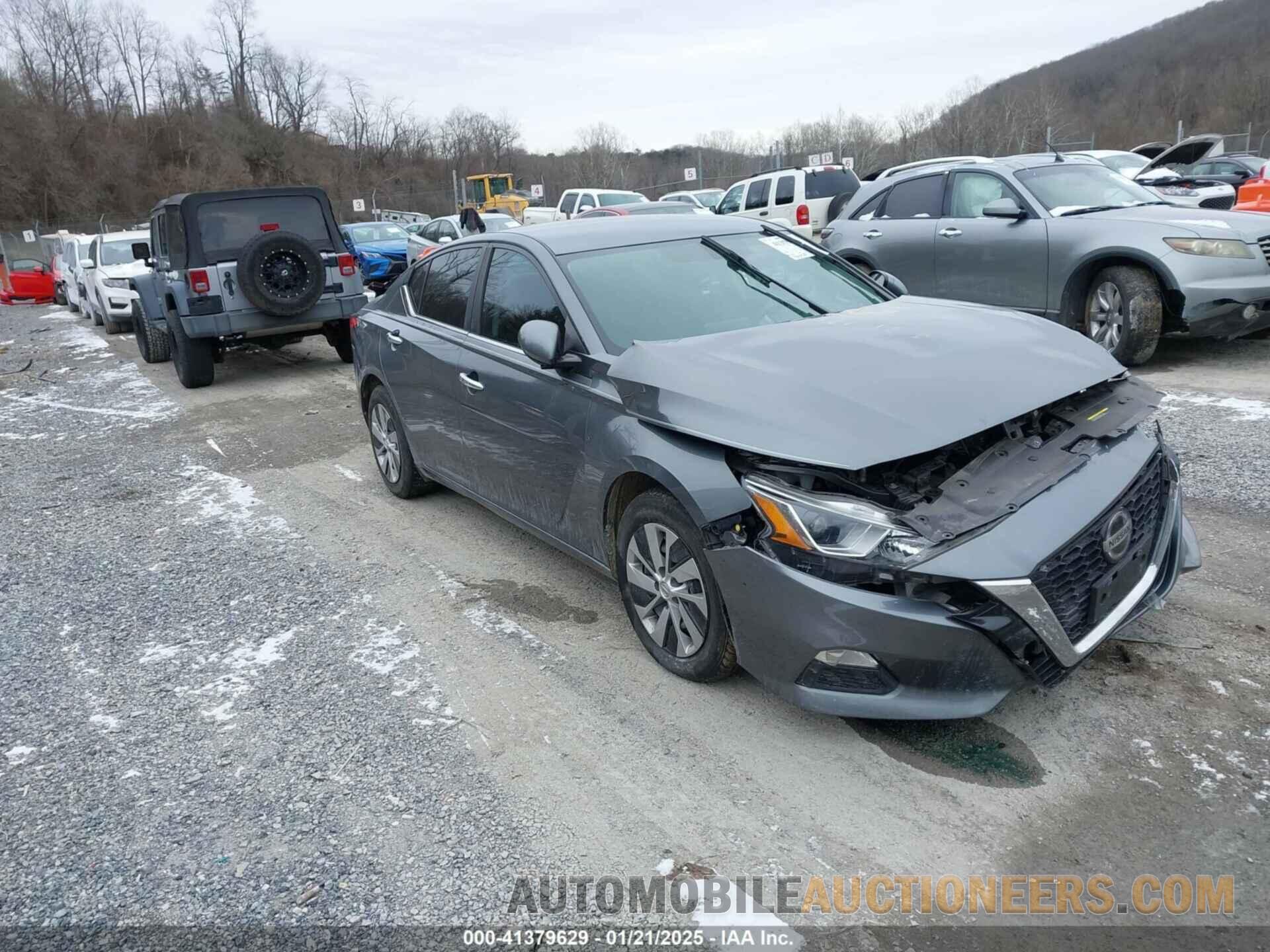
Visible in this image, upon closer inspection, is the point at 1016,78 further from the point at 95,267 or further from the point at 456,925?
the point at 456,925

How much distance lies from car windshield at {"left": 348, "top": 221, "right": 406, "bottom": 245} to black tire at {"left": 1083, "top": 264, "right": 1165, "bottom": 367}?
16.6 meters

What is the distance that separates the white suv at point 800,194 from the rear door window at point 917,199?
6874 millimetres

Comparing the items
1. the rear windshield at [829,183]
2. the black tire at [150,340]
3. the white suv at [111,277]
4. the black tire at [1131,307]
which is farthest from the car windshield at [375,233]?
the black tire at [1131,307]

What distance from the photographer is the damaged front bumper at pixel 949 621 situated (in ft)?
9.17

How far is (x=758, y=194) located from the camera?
1802cm

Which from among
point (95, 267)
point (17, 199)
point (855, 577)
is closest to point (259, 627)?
point (855, 577)

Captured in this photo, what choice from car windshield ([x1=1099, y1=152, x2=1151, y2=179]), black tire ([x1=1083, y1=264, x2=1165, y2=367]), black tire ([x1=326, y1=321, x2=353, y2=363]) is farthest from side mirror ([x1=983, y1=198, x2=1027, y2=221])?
car windshield ([x1=1099, y1=152, x2=1151, y2=179])

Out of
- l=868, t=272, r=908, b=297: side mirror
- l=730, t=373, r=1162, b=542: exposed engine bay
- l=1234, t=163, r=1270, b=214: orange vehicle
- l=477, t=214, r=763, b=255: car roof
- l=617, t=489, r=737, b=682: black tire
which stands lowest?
l=617, t=489, r=737, b=682: black tire

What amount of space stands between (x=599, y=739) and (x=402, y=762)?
0.69 metres

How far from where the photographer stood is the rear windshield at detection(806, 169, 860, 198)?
17.4m

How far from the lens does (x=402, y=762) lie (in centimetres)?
329

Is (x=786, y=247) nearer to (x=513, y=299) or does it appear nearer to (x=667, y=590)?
(x=513, y=299)

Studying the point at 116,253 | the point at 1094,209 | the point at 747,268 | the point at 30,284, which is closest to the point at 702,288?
the point at 747,268

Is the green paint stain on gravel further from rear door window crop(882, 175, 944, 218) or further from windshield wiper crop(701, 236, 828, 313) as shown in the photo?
rear door window crop(882, 175, 944, 218)
